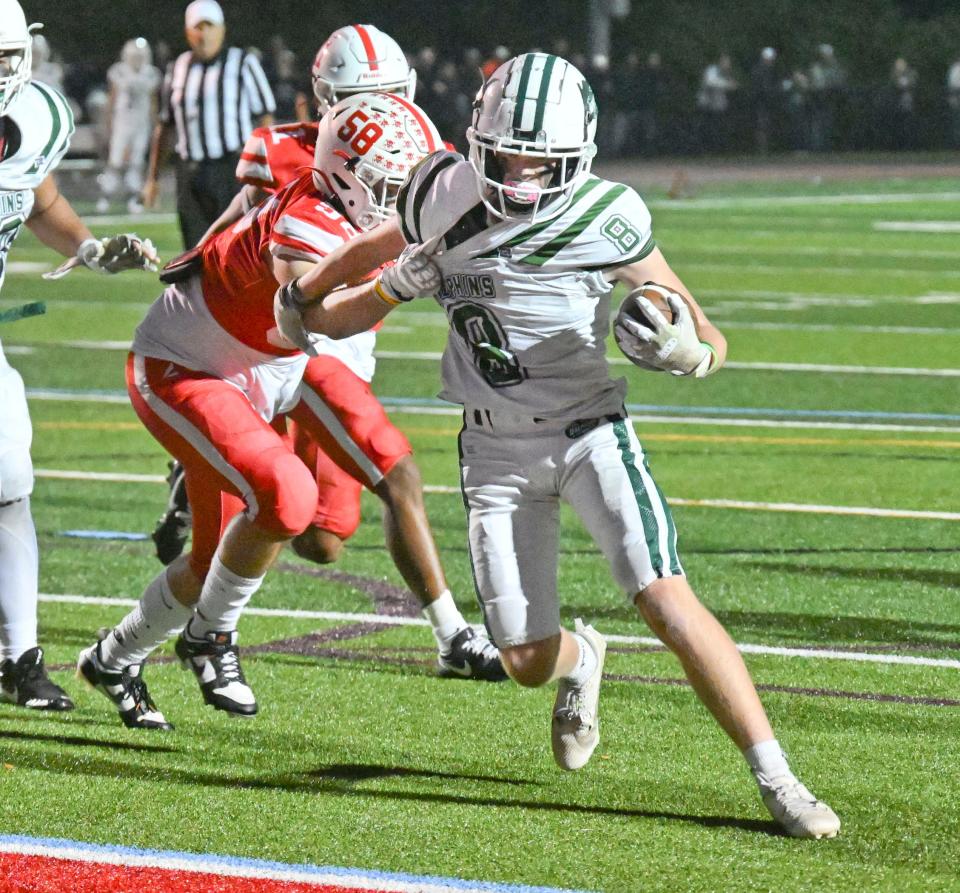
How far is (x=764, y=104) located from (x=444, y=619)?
35002 mm

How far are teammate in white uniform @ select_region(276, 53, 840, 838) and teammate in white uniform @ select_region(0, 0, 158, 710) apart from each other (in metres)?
1.05

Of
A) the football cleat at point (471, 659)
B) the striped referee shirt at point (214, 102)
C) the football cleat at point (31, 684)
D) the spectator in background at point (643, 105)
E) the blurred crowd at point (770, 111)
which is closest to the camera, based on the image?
the football cleat at point (31, 684)

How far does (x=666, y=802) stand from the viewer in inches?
176

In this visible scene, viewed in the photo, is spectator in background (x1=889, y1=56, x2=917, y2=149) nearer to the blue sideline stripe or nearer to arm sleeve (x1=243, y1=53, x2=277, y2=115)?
arm sleeve (x1=243, y1=53, x2=277, y2=115)

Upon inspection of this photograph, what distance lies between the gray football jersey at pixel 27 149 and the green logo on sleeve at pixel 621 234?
184 cm

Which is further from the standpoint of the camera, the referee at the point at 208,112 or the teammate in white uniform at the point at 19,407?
the referee at the point at 208,112

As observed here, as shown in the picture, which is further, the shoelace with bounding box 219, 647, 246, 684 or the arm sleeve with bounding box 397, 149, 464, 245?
the shoelace with bounding box 219, 647, 246, 684

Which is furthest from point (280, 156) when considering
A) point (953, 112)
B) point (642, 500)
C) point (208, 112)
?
point (953, 112)

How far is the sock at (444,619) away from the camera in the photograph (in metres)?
5.64

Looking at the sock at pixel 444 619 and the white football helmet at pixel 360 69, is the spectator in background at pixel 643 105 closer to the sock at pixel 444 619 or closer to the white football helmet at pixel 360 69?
the white football helmet at pixel 360 69

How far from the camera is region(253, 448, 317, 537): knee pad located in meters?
4.98

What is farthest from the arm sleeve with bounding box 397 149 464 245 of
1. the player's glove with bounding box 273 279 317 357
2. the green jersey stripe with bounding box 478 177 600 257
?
the player's glove with bounding box 273 279 317 357

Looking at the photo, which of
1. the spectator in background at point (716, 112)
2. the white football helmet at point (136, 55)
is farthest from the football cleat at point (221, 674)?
the spectator in background at point (716, 112)

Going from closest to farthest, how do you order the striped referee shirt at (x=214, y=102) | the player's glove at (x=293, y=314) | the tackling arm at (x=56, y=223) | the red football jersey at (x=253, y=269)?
the player's glove at (x=293, y=314), the red football jersey at (x=253, y=269), the tackling arm at (x=56, y=223), the striped referee shirt at (x=214, y=102)
